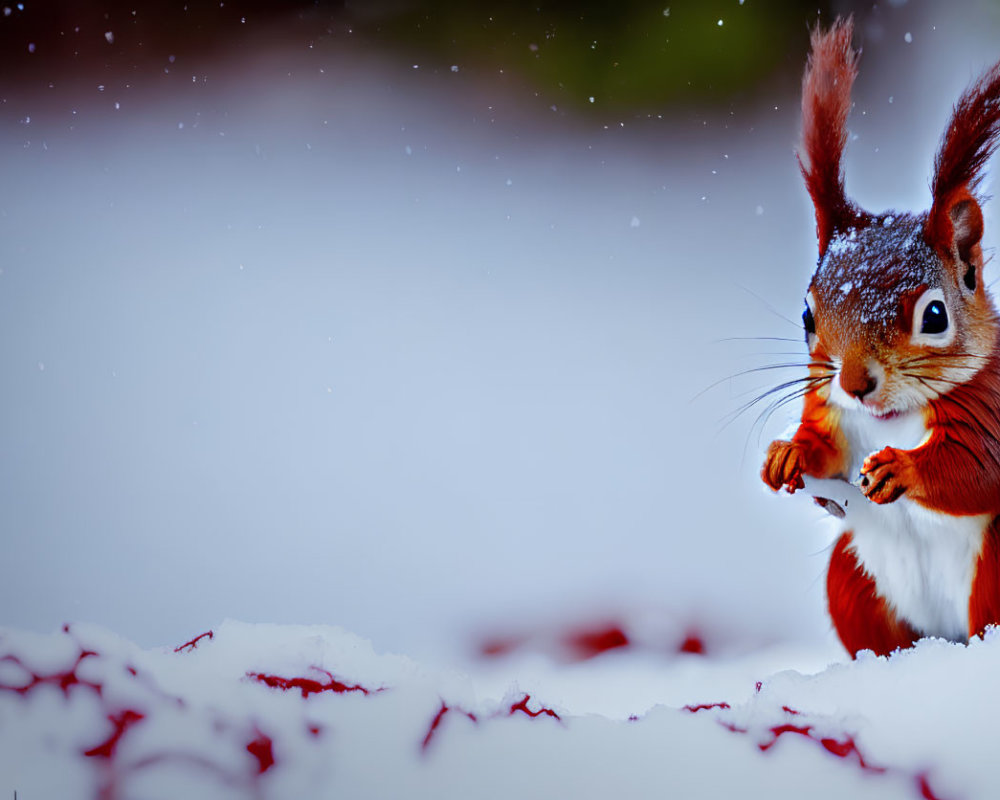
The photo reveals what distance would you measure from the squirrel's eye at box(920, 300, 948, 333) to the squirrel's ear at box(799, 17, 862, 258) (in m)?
0.07

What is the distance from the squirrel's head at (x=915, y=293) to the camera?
17.9 inches

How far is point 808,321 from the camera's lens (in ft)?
1.60

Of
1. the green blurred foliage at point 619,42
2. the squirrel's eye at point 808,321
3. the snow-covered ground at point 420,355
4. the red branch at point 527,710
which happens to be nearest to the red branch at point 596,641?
the snow-covered ground at point 420,355

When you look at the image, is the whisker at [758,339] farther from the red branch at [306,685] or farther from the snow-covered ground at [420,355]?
the red branch at [306,685]

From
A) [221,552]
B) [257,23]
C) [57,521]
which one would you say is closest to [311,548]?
[221,552]

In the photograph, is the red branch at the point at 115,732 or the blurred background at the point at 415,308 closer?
the red branch at the point at 115,732

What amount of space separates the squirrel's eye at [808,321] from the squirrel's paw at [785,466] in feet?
0.20

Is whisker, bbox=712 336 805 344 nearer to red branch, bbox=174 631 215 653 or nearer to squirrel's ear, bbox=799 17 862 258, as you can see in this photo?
squirrel's ear, bbox=799 17 862 258

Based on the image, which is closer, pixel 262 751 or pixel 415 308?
pixel 262 751

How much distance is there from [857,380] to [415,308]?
28 centimetres

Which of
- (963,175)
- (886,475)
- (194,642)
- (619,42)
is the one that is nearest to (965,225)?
(963,175)

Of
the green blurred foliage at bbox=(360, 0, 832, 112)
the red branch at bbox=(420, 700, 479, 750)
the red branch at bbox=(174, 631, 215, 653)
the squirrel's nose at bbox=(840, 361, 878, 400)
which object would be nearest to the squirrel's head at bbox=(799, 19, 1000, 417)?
the squirrel's nose at bbox=(840, 361, 878, 400)

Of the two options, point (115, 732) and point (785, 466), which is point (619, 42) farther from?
point (115, 732)

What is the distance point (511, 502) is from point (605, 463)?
0.22 feet
